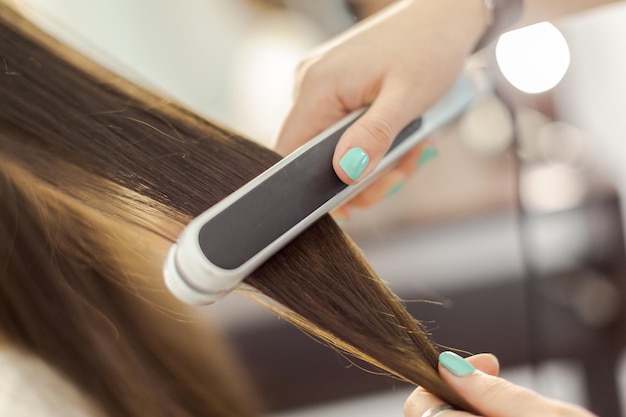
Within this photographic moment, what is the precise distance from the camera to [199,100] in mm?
803

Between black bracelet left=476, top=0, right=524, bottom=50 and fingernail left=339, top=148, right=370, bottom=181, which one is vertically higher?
black bracelet left=476, top=0, right=524, bottom=50

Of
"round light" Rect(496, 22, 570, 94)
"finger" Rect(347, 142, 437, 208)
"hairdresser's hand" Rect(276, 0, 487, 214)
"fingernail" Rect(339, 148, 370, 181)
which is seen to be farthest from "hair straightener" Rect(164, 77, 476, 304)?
"round light" Rect(496, 22, 570, 94)

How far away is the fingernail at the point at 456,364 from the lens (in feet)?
1.41

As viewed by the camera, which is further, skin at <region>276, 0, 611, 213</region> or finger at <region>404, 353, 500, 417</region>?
skin at <region>276, 0, 611, 213</region>

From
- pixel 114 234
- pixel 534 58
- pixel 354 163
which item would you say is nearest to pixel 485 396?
pixel 354 163

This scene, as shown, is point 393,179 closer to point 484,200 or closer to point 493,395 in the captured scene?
point 484,200

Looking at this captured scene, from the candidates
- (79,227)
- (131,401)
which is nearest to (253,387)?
(131,401)

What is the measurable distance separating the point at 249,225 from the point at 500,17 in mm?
447

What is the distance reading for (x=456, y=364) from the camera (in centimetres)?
44

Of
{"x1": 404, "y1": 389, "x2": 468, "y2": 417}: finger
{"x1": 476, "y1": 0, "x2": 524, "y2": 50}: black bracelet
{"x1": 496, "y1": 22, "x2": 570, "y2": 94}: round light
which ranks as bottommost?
{"x1": 404, "y1": 389, "x2": 468, "y2": 417}: finger

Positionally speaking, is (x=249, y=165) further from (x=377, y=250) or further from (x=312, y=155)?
(x=377, y=250)

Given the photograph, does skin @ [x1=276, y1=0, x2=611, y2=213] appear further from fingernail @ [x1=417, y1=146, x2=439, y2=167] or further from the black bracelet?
fingernail @ [x1=417, y1=146, x2=439, y2=167]

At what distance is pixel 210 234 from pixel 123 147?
11 cm

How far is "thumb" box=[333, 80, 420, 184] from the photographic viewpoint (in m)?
0.43
